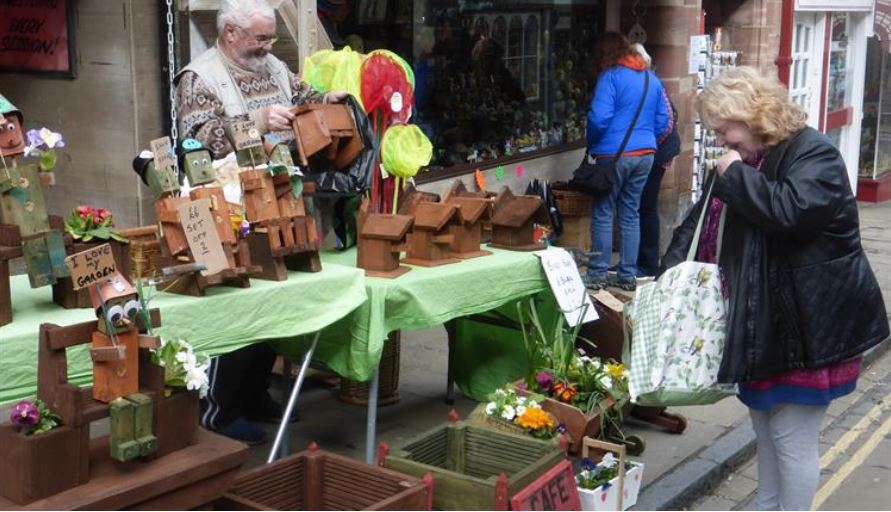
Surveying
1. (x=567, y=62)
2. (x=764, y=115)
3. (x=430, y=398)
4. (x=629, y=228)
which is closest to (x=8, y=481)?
(x=764, y=115)

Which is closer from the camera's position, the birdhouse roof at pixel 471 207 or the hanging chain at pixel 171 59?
the birdhouse roof at pixel 471 207

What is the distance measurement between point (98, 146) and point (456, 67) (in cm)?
334

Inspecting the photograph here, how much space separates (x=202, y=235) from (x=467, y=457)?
1.13 metres

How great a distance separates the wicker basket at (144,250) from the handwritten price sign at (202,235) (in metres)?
0.21

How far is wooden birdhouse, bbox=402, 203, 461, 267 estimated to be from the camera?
14.9 feet

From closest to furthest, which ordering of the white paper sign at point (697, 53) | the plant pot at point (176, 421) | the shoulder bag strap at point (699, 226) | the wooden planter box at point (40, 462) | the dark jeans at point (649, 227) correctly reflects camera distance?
the wooden planter box at point (40, 462)
the plant pot at point (176, 421)
the shoulder bag strap at point (699, 226)
the dark jeans at point (649, 227)
the white paper sign at point (697, 53)

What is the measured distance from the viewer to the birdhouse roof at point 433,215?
14.8ft

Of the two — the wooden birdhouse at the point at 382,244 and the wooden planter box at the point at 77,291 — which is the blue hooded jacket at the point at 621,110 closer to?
the wooden birdhouse at the point at 382,244

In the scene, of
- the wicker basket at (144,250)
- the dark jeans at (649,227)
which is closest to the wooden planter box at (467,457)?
the wicker basket at (144,250)

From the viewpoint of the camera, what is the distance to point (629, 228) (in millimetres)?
8102

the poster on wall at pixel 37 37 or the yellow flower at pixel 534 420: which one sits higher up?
the poster on wall at pixel 37 37

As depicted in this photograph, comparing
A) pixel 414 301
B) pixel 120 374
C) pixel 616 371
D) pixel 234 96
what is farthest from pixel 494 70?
pixel 120 374

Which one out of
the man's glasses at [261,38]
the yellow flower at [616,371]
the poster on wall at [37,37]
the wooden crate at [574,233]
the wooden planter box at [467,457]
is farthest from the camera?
the wooden crate at [574,233]

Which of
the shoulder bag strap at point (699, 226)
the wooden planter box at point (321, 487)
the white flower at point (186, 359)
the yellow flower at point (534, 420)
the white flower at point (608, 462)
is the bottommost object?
the white flower at point (608, 462)
